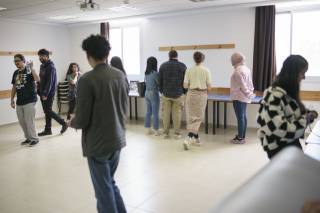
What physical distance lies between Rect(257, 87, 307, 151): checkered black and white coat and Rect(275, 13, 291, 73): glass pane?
397 centimetres

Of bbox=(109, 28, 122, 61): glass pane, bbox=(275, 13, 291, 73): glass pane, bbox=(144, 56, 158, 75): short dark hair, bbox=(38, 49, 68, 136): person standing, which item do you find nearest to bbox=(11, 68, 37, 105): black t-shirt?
bbox=(38, 49, 68, 136): person standing

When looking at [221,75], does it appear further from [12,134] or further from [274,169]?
[274,169]

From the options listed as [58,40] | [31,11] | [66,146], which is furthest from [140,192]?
[58,40]

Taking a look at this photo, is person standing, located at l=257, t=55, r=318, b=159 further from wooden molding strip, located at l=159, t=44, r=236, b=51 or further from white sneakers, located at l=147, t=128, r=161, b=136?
wooden molding strip, located at l=159, t=44, r=236, b=51

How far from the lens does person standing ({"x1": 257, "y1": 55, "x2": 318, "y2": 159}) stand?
1.88 meters

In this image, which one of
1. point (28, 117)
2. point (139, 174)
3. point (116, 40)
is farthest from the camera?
point (116, 40)

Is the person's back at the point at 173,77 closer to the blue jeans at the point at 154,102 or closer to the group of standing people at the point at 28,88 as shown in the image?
the blue jeans at the point at 154,102

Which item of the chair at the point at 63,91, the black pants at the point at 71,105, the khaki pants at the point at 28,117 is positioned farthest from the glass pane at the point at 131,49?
the khaki pants at the point at 28,117

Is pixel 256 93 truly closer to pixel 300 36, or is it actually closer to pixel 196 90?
pixel 300 36

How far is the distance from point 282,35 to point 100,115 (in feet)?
15.0

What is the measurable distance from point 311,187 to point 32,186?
3.23m

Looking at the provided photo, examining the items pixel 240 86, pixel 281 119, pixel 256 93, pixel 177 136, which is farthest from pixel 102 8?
pixel 281 119

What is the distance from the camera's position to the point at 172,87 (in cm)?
500

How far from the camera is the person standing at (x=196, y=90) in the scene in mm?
4547
